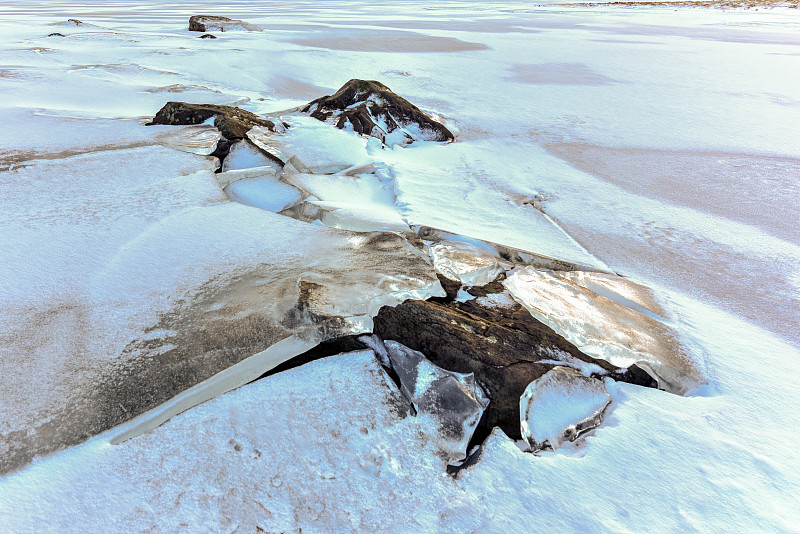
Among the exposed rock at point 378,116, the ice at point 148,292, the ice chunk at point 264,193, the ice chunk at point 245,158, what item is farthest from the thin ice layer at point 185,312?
the exposed rock at point 378,116

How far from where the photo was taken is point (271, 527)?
38.4 inches

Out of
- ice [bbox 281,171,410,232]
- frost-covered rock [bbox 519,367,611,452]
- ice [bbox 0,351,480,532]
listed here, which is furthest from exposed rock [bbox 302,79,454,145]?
ice [bbox 0,351,480,532]

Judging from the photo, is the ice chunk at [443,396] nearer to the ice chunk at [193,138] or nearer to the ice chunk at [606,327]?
the ice chunk at [606,327]

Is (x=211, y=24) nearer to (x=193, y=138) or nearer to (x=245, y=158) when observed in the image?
(x=193, y=138)

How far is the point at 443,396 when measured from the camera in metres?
1.33

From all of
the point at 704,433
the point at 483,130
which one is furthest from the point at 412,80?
the point at 704,433

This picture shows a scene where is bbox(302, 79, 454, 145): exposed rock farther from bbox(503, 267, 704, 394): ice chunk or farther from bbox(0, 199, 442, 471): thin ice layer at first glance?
bbox(503, 267, 704, 394): ice chunk

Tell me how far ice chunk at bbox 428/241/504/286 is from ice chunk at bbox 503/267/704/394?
0.32 feet

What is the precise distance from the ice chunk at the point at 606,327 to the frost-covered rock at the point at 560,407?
0.16 metres

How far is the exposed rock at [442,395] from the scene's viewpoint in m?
1.24

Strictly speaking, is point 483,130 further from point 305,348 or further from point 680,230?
point 305,348

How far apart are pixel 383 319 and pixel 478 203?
1.48 meters

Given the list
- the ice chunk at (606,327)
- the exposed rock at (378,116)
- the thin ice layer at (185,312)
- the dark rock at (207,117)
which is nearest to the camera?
the thin ice layer at (185,312)

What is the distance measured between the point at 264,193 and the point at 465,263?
1217 mm
